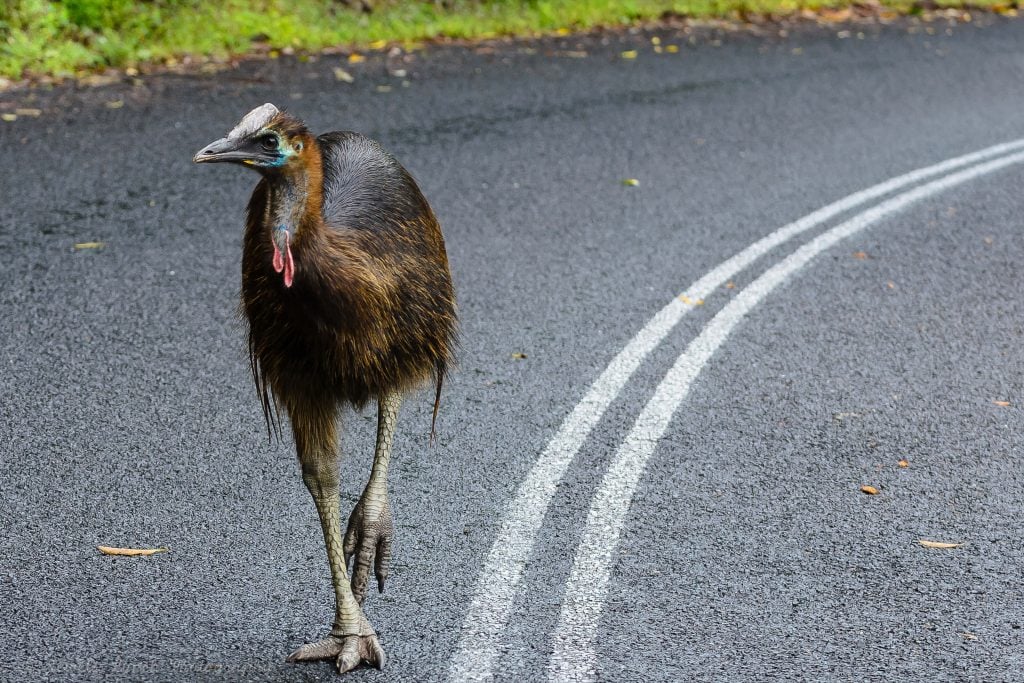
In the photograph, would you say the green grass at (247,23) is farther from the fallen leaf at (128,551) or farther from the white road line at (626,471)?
the fallen leaf at (128,551)

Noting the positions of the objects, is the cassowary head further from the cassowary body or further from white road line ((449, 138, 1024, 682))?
white road line ((449, 138, 1024, 682))

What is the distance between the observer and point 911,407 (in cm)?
609

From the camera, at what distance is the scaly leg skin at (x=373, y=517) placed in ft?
13.2

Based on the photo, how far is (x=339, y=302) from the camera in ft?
11.5

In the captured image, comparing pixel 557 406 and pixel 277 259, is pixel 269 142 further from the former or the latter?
pixel 557 406

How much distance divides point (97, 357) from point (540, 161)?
3.96 meters

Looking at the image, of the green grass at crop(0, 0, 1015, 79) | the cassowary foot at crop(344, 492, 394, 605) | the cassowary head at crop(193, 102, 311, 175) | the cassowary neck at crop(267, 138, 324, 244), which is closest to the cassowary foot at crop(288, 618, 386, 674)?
the cassowary foot at crop(344, 492, 394, 605)

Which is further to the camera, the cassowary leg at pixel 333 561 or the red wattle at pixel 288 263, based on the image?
the cassowary leg at pixel 333 561

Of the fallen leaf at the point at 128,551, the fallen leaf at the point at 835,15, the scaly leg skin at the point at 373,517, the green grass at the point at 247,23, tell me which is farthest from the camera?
the fallen leaf at the point at 835,15

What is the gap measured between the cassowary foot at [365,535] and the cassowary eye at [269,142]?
4.11 feet

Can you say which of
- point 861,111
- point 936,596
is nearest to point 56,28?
point 861,111

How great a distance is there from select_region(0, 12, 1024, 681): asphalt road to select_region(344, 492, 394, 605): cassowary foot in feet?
0.87

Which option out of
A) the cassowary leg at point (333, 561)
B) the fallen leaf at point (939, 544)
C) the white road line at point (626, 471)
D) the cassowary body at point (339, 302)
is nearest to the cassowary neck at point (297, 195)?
the cassowary body at point (339, 302)

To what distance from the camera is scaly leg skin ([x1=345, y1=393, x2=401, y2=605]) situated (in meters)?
4.02
